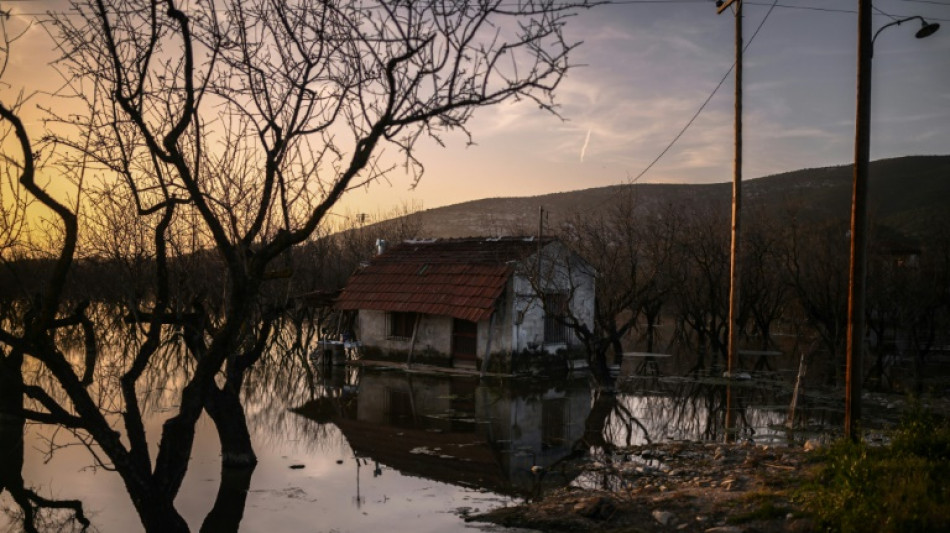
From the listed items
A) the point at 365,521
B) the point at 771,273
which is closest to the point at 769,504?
the point at 365,521

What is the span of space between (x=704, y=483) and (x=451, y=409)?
8.32 metres

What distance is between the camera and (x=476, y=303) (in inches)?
928

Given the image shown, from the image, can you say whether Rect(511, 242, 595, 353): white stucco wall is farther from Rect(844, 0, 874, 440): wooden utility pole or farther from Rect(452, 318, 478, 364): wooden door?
Rect(844, 0, 874, 440): wooden utility pole

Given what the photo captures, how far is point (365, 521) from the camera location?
987cm

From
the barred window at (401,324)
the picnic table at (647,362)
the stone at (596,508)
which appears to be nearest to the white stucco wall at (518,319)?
the barred window at (401,324)

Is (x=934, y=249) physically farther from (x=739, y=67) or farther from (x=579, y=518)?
(x=579, y=518)

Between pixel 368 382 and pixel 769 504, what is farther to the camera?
pixel 368 382

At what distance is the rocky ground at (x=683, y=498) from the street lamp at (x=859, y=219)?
1.28m

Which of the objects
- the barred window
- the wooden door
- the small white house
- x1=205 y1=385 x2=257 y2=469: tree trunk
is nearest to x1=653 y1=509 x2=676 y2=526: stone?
x1=205 y1=385 x2=257 y2=469: tree trunk

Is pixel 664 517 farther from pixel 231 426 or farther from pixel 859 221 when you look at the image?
pixel 231 426

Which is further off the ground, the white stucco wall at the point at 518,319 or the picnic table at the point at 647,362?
the white stucco wall at the point at 518,319

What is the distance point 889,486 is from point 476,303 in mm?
16529

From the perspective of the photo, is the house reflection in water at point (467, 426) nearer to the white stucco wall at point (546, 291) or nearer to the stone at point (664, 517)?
the white stucco wall at point (546, 291)

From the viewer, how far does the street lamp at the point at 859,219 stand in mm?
10719
